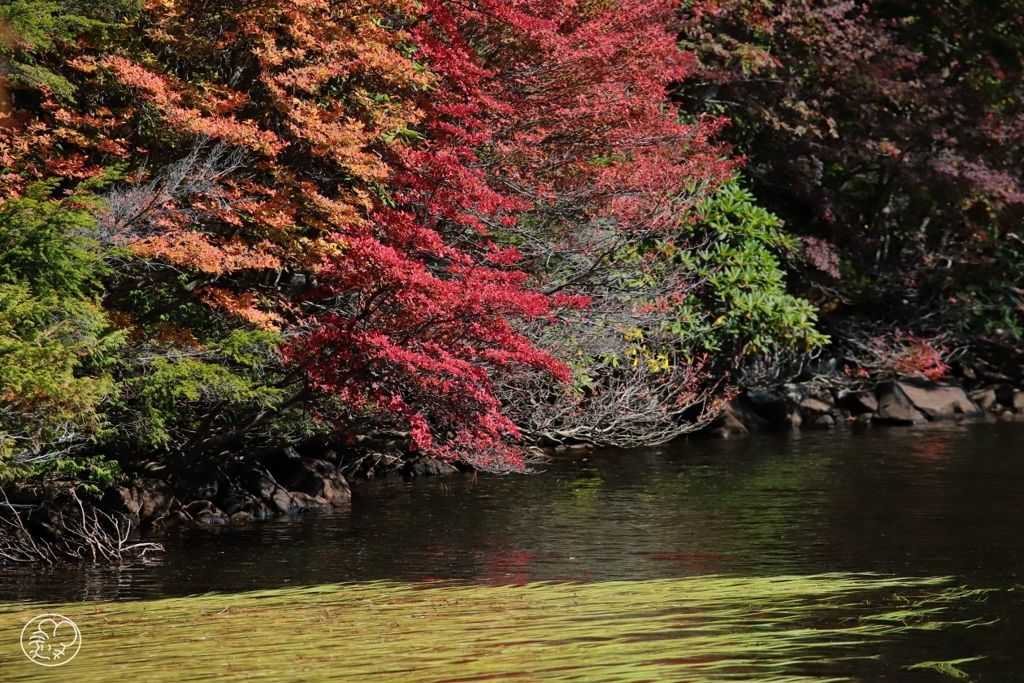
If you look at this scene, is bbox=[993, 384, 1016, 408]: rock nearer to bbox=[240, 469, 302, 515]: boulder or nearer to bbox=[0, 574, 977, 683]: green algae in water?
bbox=[240, 469, 302, 515]: boulder

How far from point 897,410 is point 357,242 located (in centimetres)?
1493

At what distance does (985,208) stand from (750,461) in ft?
30.9

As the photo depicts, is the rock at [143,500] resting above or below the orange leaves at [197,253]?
below

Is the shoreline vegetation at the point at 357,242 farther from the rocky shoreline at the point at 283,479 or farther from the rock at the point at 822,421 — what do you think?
the rock at the point at 822,421

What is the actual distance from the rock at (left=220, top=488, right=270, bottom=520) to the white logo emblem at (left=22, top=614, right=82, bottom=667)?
6464 millimetres

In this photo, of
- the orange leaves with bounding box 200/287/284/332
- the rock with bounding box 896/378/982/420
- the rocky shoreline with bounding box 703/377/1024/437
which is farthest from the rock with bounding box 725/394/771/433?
the orange leaves with bounding box 200/287/284/332

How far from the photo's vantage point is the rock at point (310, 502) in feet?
57.6

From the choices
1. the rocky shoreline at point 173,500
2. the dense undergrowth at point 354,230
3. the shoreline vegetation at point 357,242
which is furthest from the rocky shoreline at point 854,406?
the rocky shoreline at point 173,500

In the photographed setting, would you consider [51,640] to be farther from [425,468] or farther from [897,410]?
[897,410]

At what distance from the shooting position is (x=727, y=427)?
25234 millimetres

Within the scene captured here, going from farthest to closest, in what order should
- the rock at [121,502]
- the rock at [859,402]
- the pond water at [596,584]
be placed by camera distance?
the rock at [859,402] < the rock at [121,502] < the pond water at [596,584]

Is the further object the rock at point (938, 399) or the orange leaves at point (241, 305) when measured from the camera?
the rock at point (938, 399)

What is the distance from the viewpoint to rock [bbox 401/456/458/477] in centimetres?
2059

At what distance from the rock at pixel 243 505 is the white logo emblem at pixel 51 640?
254 inches
